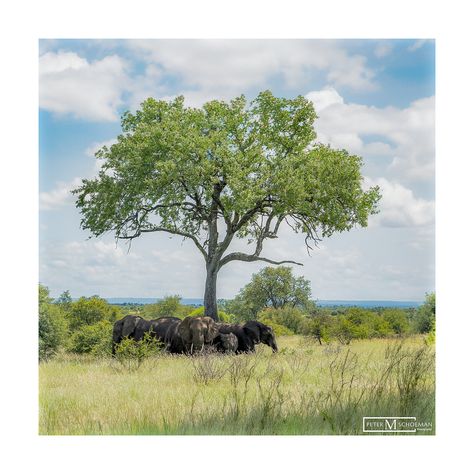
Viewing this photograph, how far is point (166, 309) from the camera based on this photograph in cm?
1606

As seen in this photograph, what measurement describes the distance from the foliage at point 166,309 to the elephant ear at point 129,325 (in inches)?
44.6

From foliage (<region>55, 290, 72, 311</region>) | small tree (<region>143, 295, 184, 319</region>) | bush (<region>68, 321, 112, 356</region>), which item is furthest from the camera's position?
small tree (<region>143, 295, 184, 319</region>)

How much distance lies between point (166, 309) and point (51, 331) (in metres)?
3.58

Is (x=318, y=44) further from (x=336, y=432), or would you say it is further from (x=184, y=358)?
(x=184, y=358)

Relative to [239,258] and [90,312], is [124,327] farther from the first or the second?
[239,258]

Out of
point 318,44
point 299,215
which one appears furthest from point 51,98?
point 299,215

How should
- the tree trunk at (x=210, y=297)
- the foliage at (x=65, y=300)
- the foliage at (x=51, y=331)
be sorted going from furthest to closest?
the tree trunk at (x=210, y=297)
the foliage at (x=51, y=331)
the foliage at (x=65, y=300)

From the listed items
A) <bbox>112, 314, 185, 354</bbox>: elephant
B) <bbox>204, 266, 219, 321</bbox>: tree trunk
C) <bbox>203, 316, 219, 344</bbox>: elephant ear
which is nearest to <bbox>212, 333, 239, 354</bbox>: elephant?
<bbox>203, 316, 219, 344</bbox>: elephant ear

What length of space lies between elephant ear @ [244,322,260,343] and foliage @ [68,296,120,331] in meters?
3.02

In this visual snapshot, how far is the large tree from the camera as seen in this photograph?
13750 millimetres

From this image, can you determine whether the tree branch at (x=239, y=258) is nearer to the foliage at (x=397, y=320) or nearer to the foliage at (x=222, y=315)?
the foliage at (x=222, y=315)

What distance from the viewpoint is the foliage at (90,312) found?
13.8m
